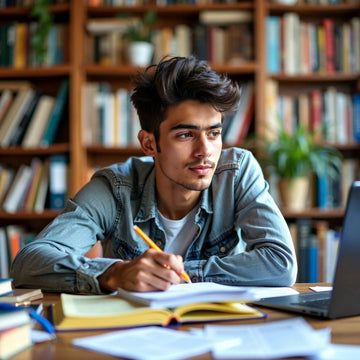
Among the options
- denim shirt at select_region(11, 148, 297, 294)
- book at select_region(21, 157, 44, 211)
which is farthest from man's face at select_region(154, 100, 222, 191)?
book at select_region(21, 157, 44, 211)

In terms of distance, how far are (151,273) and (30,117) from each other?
85.0 inches

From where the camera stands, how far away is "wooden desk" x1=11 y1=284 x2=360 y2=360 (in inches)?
29.2

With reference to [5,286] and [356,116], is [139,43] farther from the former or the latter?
[5,286]

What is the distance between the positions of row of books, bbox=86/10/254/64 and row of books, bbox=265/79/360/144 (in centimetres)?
27

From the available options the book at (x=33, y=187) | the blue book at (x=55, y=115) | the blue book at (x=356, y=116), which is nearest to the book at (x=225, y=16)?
the blue book at (x=356, y=116)

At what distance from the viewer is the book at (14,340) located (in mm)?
731

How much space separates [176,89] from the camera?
159 centimetres

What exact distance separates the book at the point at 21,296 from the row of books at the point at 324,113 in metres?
2.05

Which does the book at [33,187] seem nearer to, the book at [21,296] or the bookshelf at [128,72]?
the bookshelf at [128,72]

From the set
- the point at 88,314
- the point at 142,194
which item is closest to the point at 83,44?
the point at 142,194

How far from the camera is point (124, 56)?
9.98ft

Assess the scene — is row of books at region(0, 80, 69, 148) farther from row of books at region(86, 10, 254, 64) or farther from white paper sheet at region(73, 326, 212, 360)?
white paper sheet at region(73, 326, 212, 360)

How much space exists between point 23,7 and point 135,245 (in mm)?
2025

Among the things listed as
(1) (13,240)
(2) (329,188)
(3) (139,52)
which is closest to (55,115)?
(3) (139,52)
